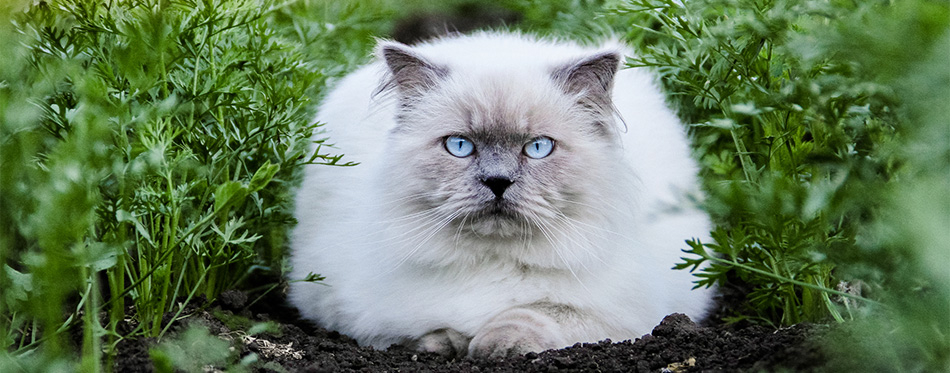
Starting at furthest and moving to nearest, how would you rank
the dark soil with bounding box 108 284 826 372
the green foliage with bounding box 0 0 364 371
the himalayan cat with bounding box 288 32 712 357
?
the himalayan cat with bounding box 288 32 712 357 < the dark soil with bounding box 108 284 826 372 < the green foliage with bounding box 0 0 364 371

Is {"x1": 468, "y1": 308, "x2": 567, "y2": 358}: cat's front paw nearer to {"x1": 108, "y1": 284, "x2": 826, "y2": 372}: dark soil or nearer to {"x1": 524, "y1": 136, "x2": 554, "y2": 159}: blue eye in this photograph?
{"x1": 108, "y1": 284, "x2": 826, "y2": 372}: dark soil

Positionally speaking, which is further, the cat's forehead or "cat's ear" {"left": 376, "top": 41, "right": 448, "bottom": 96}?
"cat's ear" {"left": 376, "top": 41, "right": 448, "bottom": 96}

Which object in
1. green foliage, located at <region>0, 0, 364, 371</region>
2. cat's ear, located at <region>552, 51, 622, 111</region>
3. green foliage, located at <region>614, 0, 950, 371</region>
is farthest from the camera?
cat's ear, located at <region>552, 51, 622, 111</region>

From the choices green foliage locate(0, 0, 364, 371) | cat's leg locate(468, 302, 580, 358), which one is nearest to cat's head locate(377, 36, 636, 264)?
cat's leg locate(468, 302, 580, 358)

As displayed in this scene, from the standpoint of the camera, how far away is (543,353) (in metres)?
2.35

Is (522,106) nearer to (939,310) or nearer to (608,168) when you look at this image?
(608,168)

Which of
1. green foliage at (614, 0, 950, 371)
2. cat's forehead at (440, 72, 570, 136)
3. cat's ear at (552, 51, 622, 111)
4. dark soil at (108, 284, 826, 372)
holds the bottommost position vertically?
dark soil at (108, 284, 826, 372)

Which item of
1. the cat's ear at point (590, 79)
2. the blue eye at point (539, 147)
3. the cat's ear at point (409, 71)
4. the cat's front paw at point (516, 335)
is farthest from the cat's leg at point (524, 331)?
the cat's ear at point (409, 71)

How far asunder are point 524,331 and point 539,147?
0.57 meters

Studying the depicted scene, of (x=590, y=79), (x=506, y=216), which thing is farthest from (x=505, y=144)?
(x=590, y=79)

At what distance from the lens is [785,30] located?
2145 millimetres

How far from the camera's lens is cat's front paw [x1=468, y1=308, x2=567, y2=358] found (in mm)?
2465

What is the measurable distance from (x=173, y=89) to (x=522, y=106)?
105 centimetres

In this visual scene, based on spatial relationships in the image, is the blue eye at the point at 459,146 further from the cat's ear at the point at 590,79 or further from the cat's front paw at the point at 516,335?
the cat's front paw at the point at 516,335
